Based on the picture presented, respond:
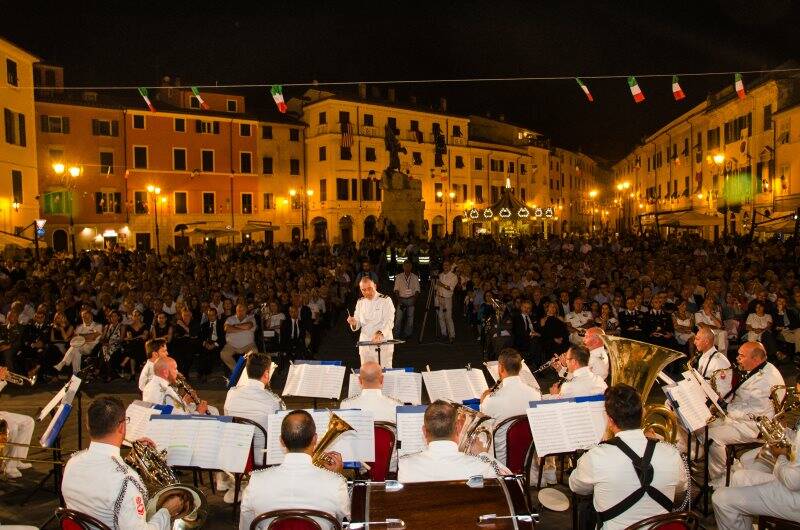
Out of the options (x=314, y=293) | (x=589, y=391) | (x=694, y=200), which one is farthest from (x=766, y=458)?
(x=694, y=200)

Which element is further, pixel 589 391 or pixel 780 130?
pixel 780 130

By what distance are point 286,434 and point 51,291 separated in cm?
1329

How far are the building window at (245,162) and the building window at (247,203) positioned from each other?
1.83 metres

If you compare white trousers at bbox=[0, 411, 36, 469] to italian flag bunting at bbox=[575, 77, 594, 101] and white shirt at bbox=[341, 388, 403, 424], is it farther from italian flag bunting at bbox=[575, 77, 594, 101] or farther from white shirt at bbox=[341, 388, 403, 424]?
italian flag bunting at bbox=[575, 77, 594, 101]

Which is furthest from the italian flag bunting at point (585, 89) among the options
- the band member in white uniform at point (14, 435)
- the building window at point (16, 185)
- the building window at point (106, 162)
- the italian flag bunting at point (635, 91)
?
the building window at point (106, 162)

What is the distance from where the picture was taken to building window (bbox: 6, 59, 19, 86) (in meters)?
32.2

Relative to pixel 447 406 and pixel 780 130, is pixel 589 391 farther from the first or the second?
Result: pixel 780 130

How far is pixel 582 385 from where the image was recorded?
21.7 ft

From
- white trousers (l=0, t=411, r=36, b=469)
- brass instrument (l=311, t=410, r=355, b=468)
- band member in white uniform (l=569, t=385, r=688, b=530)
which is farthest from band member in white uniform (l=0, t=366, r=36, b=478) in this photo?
band member in white uniform (l=569, t=385, r=688, b=530)

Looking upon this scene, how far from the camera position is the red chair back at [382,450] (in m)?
5.55

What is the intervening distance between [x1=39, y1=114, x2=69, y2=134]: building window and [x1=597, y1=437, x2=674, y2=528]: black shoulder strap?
44.2m

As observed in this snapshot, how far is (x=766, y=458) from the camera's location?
5.26 m

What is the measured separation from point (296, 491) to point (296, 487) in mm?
21

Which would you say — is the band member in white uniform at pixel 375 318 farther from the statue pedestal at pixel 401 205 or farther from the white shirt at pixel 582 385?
the statue pedestal at pixel 401 205
